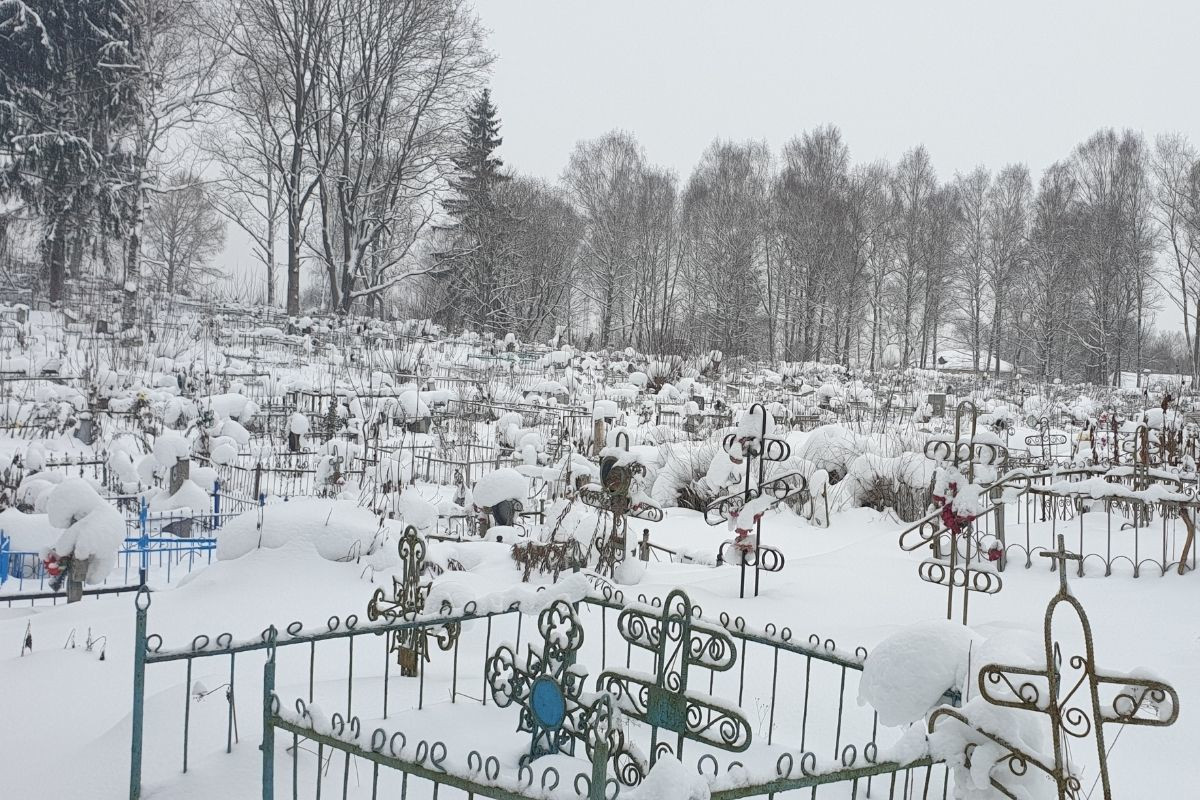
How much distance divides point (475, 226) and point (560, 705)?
104ft

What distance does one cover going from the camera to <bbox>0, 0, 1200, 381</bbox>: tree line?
1989 centimetres

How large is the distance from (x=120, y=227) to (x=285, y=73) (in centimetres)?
924

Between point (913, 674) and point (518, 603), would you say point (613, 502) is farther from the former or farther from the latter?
point (913, 674)

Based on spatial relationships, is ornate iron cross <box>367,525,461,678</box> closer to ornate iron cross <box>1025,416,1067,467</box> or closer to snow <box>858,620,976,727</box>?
snow <box>858,620,976,727</box>

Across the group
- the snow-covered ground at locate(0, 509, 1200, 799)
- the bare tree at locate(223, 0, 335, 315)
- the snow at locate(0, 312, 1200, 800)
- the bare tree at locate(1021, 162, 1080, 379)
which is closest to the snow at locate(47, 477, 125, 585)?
the snow at locate(0, 312, 1200, 800)

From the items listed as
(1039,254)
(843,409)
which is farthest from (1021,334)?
(843,409)

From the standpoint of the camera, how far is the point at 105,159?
65.0 feet

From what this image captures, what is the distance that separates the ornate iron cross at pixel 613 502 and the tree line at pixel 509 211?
1780 centimetres

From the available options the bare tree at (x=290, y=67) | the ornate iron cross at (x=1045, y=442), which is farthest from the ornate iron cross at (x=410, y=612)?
the bare tree at (x=290, y=67)

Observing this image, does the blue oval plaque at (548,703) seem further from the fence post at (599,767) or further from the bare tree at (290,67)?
the bare tree at (290,67)

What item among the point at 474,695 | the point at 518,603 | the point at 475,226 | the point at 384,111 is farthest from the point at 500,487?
the point at 475,226

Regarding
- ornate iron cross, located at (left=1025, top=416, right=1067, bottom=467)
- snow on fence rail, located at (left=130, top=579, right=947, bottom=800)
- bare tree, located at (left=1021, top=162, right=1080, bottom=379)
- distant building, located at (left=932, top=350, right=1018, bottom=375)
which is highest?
bare tree, located at (left=1021, top=162, right=1080, bottom=379)

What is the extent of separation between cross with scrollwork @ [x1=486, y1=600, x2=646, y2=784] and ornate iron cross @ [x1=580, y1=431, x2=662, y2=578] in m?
2.36

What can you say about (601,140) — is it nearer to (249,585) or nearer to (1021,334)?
(1021,334)
